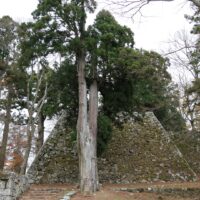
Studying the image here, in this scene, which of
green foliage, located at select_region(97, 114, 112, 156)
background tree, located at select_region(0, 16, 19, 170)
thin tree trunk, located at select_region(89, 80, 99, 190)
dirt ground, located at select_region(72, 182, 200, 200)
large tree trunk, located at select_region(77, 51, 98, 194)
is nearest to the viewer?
dirt ground, located at select_region(72, 182, 200, 200)

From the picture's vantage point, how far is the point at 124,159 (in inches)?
734

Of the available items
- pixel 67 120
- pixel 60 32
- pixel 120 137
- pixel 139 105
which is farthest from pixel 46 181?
pixel 60 32

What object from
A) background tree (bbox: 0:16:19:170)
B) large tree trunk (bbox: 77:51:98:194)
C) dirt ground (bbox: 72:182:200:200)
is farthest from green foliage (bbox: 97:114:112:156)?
background tree (bbox: 0:16:19:170)

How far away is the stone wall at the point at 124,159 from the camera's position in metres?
17.6

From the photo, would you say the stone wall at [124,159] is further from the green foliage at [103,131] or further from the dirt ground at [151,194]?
the green foliage at [103,131]

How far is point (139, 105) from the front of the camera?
1545 centimetres

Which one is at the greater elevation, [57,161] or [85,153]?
[57,161]

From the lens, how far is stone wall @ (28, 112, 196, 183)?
17.6m

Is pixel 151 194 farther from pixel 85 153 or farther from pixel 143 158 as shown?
pixel 143 158

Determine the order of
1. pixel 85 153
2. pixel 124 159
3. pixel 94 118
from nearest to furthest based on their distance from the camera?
pixel 85 153 < pixel 94 118 < pixel 124 159

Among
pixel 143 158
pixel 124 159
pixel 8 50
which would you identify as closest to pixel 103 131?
pixel 124 159

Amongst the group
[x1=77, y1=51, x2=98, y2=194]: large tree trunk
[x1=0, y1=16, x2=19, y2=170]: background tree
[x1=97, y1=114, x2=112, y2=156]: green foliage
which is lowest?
[x1=77, y1=51, x2=98, y2=194]: large tree trunk

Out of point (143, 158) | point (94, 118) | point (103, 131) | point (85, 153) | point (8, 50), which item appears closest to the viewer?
point (85, 153)

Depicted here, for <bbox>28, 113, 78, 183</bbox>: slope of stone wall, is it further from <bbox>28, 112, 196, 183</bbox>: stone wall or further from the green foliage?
the green foliage
